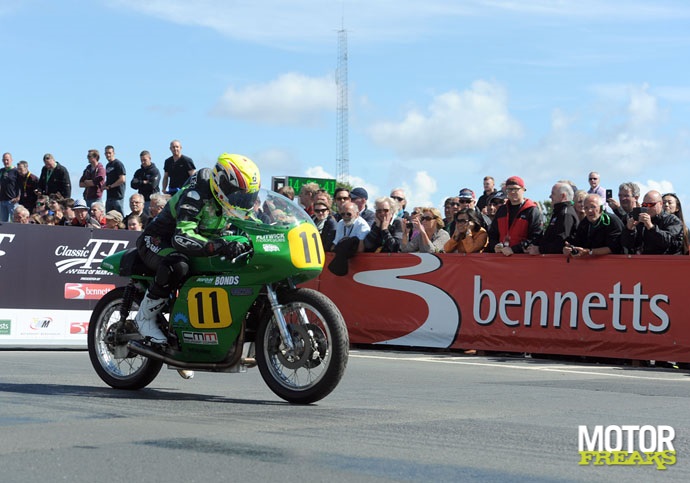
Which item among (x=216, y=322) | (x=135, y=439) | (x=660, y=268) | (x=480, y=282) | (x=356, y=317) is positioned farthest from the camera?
(x=356, y=317)

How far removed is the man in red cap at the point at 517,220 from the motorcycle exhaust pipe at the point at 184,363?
23.9 feet

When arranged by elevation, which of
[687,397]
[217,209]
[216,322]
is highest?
[217,209]

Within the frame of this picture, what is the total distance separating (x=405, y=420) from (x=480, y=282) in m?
8.42

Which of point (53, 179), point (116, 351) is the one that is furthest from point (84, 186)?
point (116, 351)

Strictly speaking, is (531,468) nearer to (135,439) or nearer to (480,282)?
(135,439)

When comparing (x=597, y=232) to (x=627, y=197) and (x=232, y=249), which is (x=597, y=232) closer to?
(x=627, y=197)

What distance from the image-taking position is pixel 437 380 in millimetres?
11773

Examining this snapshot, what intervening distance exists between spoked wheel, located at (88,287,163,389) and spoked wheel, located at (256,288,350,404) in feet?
3.89

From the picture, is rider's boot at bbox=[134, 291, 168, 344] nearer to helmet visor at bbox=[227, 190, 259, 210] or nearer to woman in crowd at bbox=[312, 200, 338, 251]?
helmet visor at bbox=[227, 190, 259, 210]

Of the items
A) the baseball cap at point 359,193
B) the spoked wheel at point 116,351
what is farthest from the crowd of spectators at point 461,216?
the spoked wheel at point 116,351

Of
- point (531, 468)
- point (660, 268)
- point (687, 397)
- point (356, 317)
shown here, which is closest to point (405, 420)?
point (531, 468)

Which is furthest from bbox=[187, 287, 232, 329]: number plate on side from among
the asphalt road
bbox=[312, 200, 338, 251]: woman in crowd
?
bbox=[312, 200, 338, 251]: woman in crowd

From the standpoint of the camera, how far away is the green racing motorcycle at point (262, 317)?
8.98m

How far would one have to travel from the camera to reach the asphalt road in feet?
19.6
